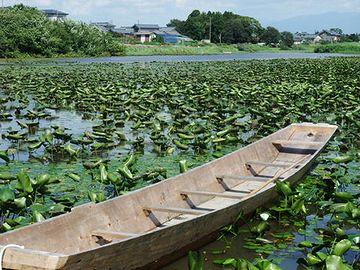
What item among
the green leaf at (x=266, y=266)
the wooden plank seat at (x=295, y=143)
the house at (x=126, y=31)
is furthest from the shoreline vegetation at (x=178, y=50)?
the green leaf at (x=266, y=266)

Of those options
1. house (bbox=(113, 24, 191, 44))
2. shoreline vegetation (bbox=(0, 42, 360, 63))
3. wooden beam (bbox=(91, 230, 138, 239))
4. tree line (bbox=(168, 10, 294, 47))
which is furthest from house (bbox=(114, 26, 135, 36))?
wooden beam (bbox=(91, 230, 138, 239))

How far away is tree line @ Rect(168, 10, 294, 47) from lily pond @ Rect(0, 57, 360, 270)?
2856 inches

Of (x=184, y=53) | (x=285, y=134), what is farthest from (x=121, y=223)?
(x=184, y=53)

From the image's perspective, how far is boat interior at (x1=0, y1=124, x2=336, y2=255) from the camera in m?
3.96

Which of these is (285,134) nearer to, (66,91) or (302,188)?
(302,188)

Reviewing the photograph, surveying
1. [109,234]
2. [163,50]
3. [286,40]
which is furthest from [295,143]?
[286,40]

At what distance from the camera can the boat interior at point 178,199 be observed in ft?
13.0

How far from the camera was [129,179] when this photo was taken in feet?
19.0

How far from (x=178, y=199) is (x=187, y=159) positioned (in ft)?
8.59

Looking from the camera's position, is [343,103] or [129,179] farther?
[343,103]

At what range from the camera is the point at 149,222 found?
4887 mm

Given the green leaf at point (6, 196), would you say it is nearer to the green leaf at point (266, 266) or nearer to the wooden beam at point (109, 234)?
the wooden beam at point (109, 234)

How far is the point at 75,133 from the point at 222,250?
5784 millimetres

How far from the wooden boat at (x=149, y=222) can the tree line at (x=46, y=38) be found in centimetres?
3361
